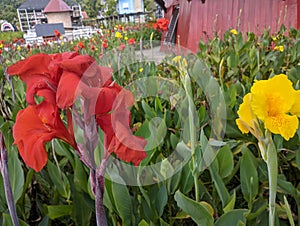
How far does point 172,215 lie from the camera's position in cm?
67

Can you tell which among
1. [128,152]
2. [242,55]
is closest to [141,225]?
[128,152]

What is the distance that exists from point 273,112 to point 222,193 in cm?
23

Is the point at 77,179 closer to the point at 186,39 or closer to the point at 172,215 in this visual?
the point at 172,215

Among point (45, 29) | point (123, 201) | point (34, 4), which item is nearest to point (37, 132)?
point (123, 201)

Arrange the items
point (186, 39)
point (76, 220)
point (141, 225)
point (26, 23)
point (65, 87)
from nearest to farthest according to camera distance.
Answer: point (65, 87) < point (141, 225) < point (76, 220) < point (186, 39) < point (26, 23)

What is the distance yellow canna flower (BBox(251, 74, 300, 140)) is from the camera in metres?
0.38

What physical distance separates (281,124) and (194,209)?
162mm

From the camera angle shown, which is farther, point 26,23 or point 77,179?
point 26,23

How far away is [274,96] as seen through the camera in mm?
402

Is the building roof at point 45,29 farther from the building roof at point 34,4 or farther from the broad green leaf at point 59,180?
the building roof at point 34,4

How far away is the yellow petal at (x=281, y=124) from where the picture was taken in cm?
38

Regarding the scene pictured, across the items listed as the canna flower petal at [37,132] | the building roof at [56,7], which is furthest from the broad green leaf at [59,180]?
the building roof at [56,7]

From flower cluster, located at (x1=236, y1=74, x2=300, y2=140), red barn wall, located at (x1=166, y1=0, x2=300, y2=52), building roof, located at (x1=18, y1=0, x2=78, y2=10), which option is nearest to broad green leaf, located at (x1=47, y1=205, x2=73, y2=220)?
flower cluster, located at (x1=236, y1=74, x2=300, y2=140)

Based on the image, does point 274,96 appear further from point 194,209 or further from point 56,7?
point 56,7
